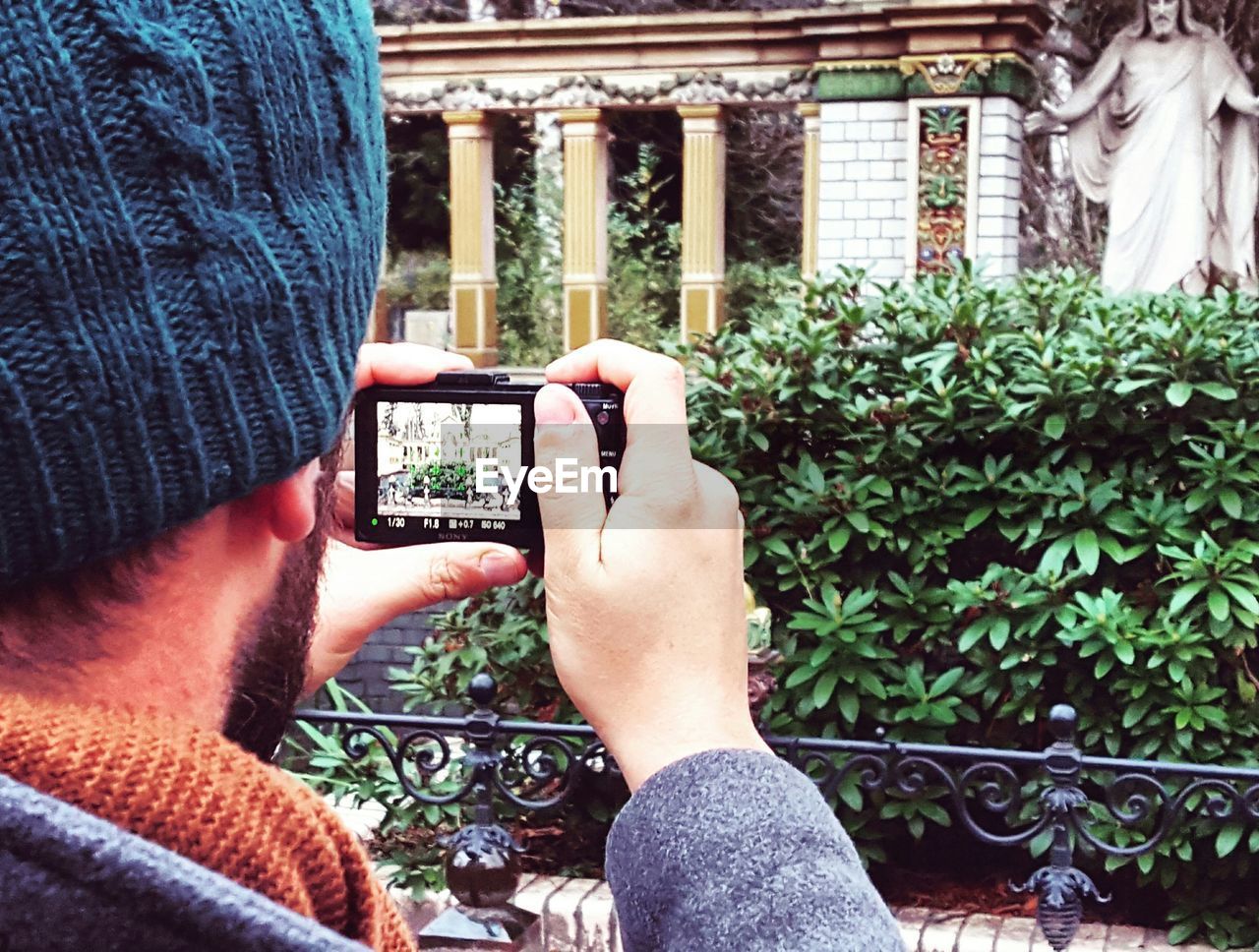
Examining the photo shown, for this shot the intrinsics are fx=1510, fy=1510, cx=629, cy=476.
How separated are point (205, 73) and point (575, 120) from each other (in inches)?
455

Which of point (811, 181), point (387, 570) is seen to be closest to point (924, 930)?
point (387, 570)

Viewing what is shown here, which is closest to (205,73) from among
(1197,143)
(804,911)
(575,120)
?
(804,911)

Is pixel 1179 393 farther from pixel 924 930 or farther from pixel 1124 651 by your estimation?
pixel 924 930

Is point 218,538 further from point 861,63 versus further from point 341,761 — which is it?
point 861,63

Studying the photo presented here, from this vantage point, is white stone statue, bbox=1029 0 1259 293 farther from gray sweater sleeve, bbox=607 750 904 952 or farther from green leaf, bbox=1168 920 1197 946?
gray sweater sleeve, bbox=607 750 904 952

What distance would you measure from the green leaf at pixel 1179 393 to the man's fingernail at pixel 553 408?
2526 mm

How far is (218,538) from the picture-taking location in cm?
78

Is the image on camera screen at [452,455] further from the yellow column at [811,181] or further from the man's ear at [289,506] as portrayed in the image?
the yellow column at [811,181]

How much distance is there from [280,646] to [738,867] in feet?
0.93

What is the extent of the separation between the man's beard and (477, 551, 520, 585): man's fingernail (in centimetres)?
29

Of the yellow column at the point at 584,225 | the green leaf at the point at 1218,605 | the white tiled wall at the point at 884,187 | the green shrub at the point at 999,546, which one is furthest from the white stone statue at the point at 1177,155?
the green leaf at the point at 1218,605

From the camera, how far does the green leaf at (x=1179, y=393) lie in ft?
10.9

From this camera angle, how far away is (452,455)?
4.03 feet

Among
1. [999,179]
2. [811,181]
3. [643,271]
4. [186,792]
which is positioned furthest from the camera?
[643,271]
